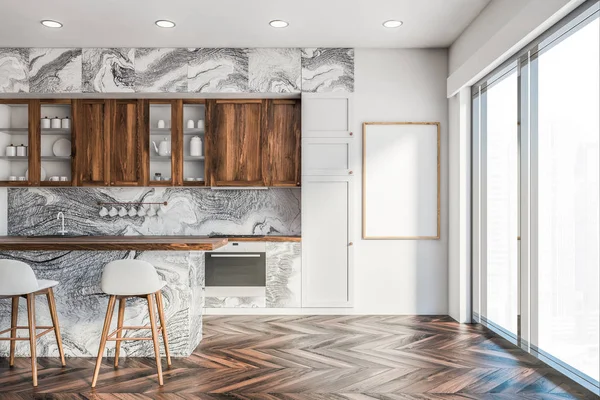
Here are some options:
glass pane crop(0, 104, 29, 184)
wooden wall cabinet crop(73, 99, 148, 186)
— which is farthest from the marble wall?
glass pane crop(0, 104, 29, 184)

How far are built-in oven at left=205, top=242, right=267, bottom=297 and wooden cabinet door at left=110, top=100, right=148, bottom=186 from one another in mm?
1231

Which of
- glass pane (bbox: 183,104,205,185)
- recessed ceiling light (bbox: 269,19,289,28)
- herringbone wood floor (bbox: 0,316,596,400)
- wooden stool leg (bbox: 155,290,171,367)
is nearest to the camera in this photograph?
herringbone wood floor (bbox: 0,316,596,400)

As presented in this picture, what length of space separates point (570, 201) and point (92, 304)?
11.4ft

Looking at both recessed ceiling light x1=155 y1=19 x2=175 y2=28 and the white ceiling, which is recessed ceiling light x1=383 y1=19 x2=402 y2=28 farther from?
recessed ceiling light x1=155 y1=19 x2=175 y2=28

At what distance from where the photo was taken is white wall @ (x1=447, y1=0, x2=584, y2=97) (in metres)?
3.32

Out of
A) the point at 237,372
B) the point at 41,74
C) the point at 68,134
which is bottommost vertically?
the point at 237,372

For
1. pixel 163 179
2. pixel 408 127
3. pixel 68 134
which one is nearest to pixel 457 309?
pixel 408 127

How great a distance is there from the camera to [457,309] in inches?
205

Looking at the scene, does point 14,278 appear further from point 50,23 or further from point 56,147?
point 56,147

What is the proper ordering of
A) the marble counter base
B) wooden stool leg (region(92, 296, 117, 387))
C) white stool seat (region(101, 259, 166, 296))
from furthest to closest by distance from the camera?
1. the marble counter base
2. white stool seat (region(101, 259, 166, 296))
3. wooden stool leg (region(92, 296, 117, 387))

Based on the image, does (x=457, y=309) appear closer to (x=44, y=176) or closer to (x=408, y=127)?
(x=408, y=127)

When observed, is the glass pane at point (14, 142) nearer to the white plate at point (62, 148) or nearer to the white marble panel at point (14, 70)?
the white plate at point (62, 148)

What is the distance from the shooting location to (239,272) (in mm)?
5504

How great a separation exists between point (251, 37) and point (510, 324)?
3599mm
